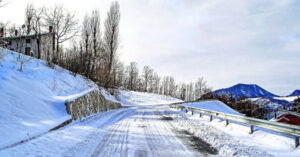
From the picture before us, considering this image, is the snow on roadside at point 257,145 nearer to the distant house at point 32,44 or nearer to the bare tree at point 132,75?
the distant house at point 32,44

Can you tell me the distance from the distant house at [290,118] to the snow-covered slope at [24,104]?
99.5 feet

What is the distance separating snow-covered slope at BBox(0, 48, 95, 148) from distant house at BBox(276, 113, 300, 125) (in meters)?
30.3

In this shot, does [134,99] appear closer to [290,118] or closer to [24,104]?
[290,118]

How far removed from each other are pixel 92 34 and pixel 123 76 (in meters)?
50.5

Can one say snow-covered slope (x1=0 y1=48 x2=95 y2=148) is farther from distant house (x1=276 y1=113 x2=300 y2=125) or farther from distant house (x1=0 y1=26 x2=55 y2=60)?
distant house (x1=276 y1=113 x2=300 y2=125)

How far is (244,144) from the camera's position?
23.4 feet

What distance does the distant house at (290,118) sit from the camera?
2842cm

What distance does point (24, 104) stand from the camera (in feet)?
27.8

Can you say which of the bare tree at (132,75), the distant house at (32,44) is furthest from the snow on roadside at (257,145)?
the bare tree at (132,75)

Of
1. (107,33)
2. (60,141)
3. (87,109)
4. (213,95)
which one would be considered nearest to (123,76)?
(213,95)

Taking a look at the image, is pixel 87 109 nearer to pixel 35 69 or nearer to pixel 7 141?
pixel 35 69

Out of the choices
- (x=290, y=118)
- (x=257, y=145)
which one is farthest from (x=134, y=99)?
(x=257, y=145)

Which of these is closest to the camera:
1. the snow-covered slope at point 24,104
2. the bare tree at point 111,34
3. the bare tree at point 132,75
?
the snow-covered slope at point 24,104

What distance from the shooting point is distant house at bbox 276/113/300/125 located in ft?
93.2
